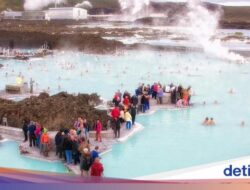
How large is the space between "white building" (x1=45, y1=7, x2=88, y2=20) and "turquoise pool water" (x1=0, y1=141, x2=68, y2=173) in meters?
1.52

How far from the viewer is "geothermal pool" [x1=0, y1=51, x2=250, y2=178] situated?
6.73m

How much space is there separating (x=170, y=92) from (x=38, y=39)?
5.56 feet

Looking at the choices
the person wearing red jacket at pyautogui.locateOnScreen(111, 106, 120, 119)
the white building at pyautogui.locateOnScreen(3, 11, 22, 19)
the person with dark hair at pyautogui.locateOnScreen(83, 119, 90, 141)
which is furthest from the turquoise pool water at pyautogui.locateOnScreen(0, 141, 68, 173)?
the white building at pyautogui.locateOnScreen(3, 11, 22, 19)

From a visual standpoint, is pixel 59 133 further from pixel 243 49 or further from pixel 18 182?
pixel 243 49

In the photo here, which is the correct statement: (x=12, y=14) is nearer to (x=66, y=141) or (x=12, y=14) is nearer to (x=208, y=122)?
(x=66, y=141)

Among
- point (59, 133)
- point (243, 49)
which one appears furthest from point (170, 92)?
point (59, 133)

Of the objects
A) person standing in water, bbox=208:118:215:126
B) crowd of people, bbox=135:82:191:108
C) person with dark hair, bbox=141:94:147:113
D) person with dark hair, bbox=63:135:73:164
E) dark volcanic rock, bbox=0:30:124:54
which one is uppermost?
dark volcanic rock, bbox=0:30:124:54

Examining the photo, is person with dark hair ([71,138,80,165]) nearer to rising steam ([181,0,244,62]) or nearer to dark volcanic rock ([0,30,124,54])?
dark volcanic rock ([0,30,124,54])

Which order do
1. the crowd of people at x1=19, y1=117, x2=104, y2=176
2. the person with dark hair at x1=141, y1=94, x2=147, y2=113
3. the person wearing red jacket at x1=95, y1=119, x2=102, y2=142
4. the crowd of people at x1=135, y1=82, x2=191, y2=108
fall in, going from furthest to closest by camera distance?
1. the person with dark hair at x1=141, y1=94, x2=147, y2=113
2. the crowd of people at x1=135, y1=82, x2=191, y2=108
3. the person wearing red jacket at x1=95, y1=119, x2=102, y2=142
4. the crowd of people at x1=19, y1=117, x2=104, y2=176

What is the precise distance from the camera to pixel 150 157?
6699 mm

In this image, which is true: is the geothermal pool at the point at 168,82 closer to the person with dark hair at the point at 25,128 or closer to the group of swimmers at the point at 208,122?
the group of swimmers at the point at 208,122

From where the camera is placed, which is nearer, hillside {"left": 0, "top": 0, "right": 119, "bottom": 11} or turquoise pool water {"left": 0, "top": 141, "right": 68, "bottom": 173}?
turquoise pool water {"left": 0, "top": 141, "right": 68, "bottom": 173}

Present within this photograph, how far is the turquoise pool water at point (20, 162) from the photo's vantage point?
6.52 meters

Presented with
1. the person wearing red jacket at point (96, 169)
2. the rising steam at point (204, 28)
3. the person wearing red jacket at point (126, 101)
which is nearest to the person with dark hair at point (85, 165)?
the person wearing red jacket at point (96, 169)
